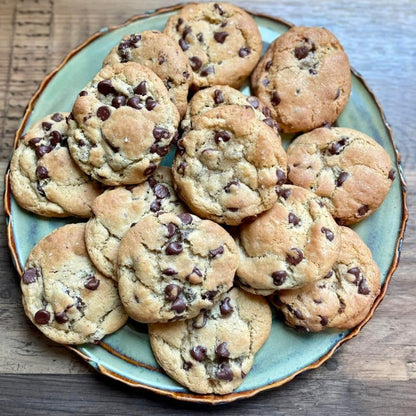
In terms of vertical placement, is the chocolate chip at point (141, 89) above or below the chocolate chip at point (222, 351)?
above

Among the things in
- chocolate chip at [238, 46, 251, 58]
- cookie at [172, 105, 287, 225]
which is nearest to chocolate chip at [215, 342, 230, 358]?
cookie at [172, 105, 287, 225]

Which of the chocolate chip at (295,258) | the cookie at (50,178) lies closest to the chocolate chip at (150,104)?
the cookie at (50,178)

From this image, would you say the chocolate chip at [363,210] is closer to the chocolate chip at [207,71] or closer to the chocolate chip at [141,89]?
the chocolate chip at [207,71]

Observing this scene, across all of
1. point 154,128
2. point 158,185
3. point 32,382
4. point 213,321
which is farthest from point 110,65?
point 32,382

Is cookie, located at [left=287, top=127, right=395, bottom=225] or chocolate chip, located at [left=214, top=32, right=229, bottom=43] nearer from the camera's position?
cookie, located at [left=287, top=127, right=395, bottom=225]

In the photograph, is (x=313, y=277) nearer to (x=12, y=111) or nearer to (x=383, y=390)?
(x=383, y=390)

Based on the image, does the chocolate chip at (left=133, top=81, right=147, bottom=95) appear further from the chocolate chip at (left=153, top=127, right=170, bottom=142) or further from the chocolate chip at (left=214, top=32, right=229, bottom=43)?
the chocolate chip at (left=214, top=32, right=229, bottom=43)
